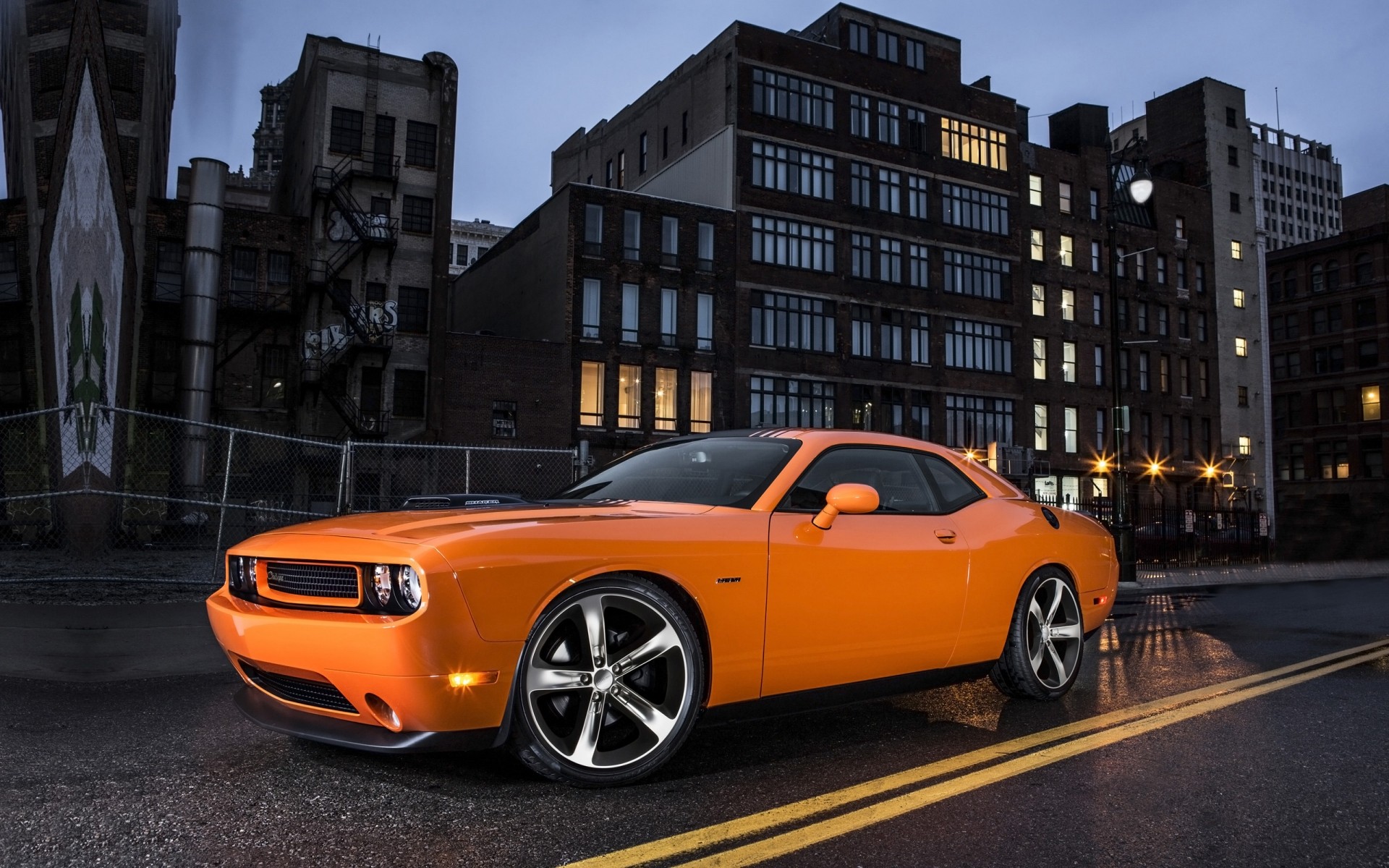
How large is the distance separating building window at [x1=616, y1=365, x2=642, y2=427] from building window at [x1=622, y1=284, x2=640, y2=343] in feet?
3.91

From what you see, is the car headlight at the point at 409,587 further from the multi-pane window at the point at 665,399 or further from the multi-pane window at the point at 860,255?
the multi-pane window at the point at 860,255

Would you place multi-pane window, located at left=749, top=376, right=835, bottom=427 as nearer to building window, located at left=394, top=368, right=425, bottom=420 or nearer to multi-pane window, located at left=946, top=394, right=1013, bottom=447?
multi-pane window, located at left=946, top=394, right=1013, bottom=447

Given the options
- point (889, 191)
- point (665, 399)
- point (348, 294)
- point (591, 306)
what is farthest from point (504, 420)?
point (889, 191)

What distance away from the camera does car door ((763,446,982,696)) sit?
4266 millimetres

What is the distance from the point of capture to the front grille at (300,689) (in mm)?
3549

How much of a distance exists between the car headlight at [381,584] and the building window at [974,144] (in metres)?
45.9

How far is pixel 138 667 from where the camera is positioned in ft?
21.9

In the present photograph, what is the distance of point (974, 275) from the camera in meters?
46.1

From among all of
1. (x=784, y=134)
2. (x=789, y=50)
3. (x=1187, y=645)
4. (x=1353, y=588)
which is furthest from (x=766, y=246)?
(x=1187, y=645)

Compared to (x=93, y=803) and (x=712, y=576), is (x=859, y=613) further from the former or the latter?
(x=93, y=803)

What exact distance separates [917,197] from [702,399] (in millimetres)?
14632

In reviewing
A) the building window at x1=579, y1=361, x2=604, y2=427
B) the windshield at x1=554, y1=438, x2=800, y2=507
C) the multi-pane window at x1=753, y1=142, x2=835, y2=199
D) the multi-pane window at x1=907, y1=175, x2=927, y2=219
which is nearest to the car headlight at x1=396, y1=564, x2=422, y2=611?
the windshield at x1=554, y1=438, x2=800, y2=507

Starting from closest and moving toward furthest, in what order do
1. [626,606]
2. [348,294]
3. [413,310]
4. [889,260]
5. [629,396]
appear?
1. [626,606]
2. [348,294]
3. [413,310]
4. [629,396]
5. [889,260]

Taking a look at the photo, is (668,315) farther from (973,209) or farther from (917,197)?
(973,209)
